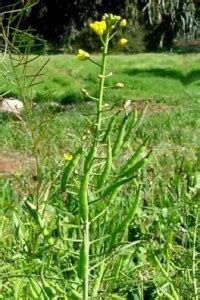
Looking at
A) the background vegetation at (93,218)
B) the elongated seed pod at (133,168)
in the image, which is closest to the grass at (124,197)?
the background vegetation at (93,218)

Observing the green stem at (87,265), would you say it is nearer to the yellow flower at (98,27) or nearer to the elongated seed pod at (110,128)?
the elongated seed pod at (110,128)

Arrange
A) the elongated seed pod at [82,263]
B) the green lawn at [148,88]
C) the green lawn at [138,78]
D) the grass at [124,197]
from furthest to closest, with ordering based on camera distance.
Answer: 1. the green lawn at [138,78]
2. the green lawn at [148,88]
3. the grass at [124,197]
4. the elongated seed pod at [82,263]

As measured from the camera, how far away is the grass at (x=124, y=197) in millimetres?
1422

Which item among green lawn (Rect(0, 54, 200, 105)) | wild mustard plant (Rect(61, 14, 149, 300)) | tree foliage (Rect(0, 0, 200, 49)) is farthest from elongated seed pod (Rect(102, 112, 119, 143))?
green lawn (Rect(0, 54, 200, 105))

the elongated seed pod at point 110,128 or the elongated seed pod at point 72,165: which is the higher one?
the elongated seed pod at point 110,128

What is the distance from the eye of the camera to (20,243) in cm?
169

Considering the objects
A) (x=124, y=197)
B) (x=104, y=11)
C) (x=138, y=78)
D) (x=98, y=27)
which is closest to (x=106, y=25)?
(x=98, y=27)

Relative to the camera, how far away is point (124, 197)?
2910 millimetres

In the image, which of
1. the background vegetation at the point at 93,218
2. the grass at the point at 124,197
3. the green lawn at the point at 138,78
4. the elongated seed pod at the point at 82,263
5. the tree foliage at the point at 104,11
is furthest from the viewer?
A: the green lawn at the point at 138,78

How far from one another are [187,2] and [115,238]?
1501 centimetres

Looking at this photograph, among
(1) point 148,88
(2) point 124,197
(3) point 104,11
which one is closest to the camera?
(2) point 124,197

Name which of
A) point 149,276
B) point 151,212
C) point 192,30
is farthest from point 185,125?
point 149,276

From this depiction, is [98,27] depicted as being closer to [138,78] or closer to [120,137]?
[120,137]

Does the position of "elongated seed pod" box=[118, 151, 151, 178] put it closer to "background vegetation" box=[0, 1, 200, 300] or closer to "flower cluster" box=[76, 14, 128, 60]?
"background vegetation" box=[0, 1, 200, 300]
